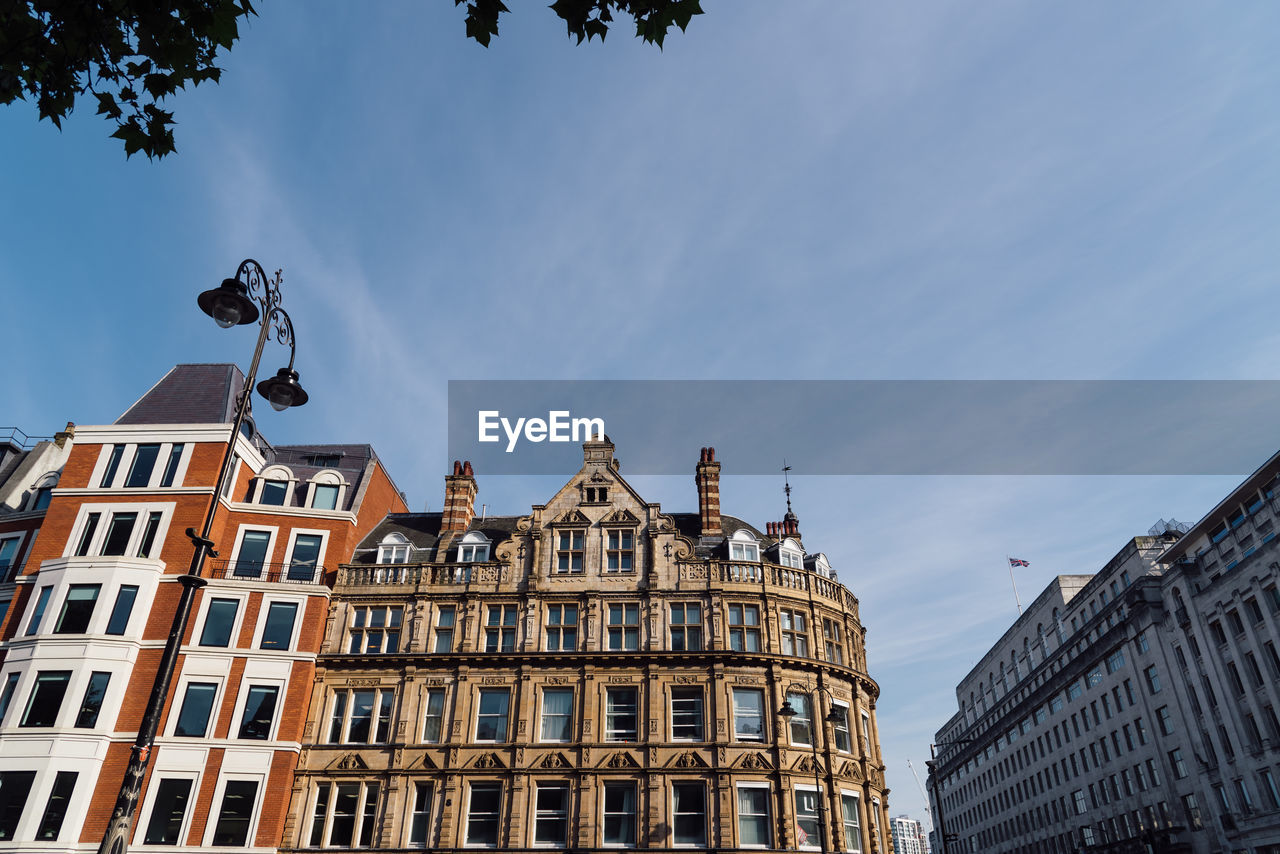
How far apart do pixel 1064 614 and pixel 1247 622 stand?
3101 centimetres

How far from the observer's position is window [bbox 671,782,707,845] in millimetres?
34156

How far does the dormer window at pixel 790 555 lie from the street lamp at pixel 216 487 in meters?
30.0

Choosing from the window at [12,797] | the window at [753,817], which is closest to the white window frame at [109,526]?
the window at [12,797]

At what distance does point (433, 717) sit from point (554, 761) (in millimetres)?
5887

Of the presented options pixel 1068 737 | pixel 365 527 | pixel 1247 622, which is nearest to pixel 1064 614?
pixel 1068 737

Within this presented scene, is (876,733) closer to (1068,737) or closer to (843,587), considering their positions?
(843,587)

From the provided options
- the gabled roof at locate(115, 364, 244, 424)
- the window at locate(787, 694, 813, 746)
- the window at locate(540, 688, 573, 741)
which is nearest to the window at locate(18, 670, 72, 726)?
the gabled roof at locate(115, 364, 244, 424)

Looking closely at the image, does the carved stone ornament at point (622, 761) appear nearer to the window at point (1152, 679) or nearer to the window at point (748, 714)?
the window at point (748, 714)

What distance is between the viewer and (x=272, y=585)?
38.4m

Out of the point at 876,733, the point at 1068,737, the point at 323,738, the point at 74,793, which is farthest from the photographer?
the point at 1068,737

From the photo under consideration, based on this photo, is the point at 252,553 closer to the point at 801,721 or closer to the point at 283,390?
the point at 801,721

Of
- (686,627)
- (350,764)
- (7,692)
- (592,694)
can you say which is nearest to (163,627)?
(7,692)

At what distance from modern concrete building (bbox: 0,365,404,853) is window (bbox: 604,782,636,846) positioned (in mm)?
13170

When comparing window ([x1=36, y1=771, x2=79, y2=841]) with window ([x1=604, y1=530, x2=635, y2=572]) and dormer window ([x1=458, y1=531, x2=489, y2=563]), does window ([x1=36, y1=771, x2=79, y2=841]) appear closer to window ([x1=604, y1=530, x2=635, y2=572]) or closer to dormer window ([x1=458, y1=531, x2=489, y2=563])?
dormer window ([x1=458, y1=531, x2=489, y2=563])
